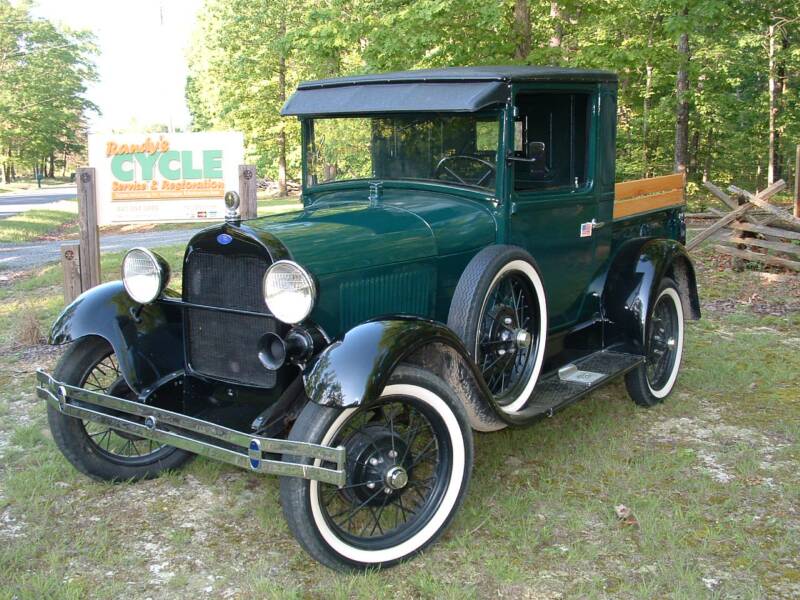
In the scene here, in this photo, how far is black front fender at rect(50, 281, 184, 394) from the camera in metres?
3.57

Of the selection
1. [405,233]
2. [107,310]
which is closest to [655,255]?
[405,233]

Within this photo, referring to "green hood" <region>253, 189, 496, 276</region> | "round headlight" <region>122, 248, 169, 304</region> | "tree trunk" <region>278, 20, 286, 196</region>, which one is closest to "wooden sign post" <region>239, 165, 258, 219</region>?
"green hood" <region>253, 189, 496, 276</region>

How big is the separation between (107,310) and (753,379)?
4.31m

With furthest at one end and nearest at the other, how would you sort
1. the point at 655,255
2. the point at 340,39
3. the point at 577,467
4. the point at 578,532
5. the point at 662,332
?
the point at 340,39 → the point at 662,332 → the point at 655,255 → the point at 577,467 → the point at 578,532

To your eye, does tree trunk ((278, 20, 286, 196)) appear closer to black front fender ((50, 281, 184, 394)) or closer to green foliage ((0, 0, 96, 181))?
green foliage ((0, 0, 96, 181))

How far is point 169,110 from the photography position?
50.9 feet

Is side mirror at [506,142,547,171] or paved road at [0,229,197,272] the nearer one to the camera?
side mirror at [506,142,547,171]

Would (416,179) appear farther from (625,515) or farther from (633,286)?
(625,515)

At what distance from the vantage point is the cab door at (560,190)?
13.4 ft

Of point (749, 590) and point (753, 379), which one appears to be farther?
point (753, 379)

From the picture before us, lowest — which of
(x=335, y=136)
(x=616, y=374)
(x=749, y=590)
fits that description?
(x=749, y=590)

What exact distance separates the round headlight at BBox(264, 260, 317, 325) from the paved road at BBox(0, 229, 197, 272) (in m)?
8.91

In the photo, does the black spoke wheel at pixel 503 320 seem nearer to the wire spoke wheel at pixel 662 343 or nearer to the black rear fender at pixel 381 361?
the black rear fender at pixel 381 361

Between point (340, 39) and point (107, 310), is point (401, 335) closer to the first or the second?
point (107, 310)
